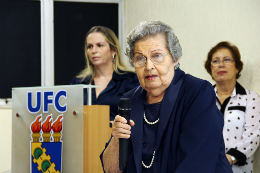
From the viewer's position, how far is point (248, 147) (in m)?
2.62

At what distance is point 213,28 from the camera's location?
3311 mm

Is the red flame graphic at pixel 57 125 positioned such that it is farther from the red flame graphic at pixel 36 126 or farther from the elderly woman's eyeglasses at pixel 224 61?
the elderly woman's eyeglasses at pixel 224 61

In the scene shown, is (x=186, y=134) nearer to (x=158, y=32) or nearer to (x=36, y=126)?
(x=158, y=32)

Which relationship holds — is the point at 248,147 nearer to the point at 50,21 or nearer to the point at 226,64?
the point at 226,64

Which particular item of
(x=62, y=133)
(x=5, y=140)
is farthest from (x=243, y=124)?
(x=5, y=140)

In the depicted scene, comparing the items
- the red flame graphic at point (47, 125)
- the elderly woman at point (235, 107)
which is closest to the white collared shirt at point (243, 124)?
the elderly woman at point (235, 107)

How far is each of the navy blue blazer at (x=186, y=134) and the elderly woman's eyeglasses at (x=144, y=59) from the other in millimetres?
137

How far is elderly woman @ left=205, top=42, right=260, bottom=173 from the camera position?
8.62 feet

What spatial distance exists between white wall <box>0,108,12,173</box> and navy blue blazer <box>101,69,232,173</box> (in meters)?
3.72

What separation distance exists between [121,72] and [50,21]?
2.97 m

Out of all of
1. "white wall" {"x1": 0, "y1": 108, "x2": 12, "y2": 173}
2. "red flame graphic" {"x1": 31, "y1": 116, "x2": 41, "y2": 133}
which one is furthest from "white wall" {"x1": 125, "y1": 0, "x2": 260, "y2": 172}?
"white wall" {"x1": 0, "y1": 108, "x2": 12, "y2": 173}

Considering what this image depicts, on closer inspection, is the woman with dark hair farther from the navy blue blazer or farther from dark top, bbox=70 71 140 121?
the navy blue blazer

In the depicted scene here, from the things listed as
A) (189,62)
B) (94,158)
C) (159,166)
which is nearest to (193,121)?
(159,166)

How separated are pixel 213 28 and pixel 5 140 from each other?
3.56m
